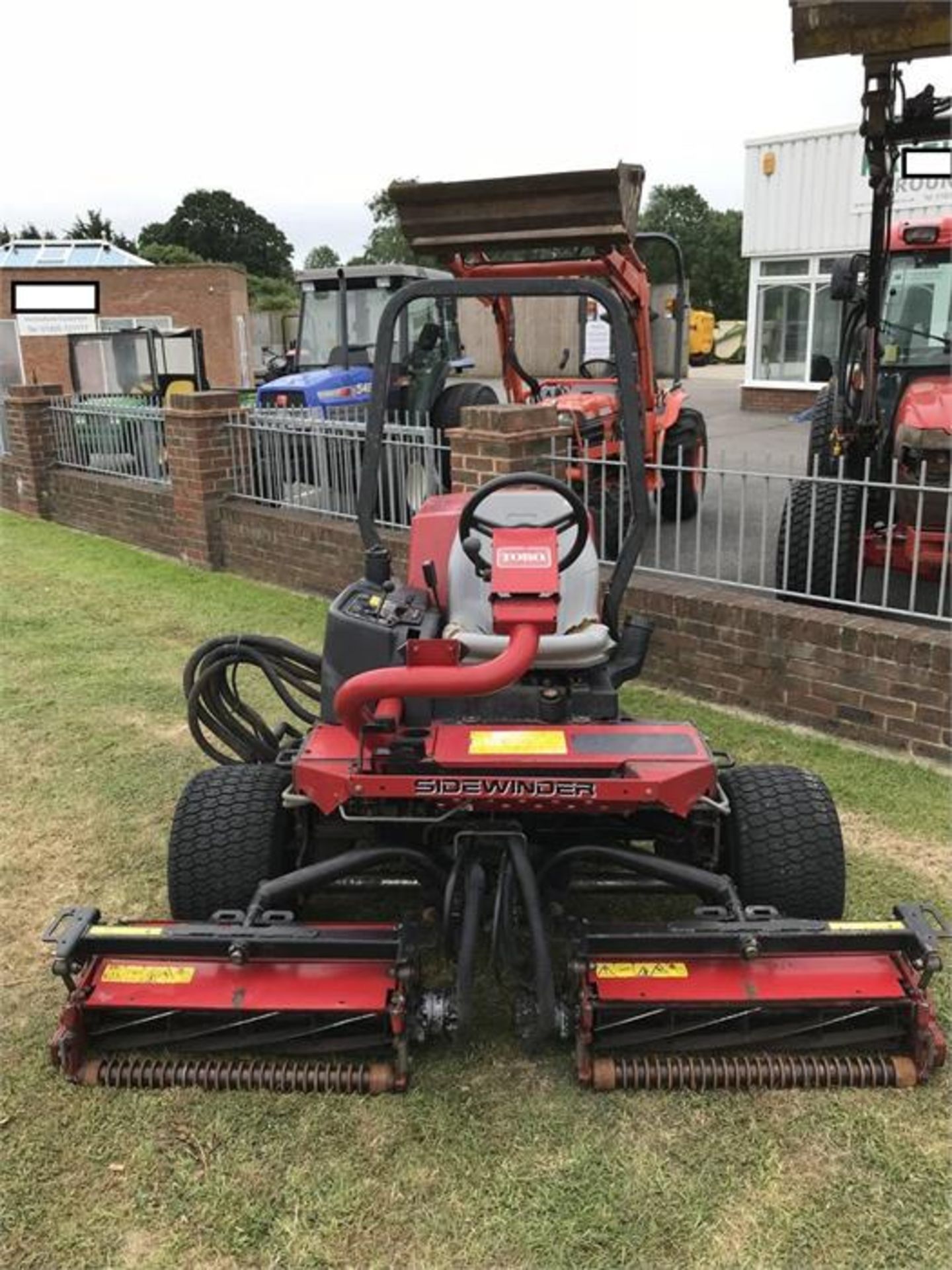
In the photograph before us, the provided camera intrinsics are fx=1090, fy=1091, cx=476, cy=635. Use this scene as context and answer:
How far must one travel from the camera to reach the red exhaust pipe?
259cm

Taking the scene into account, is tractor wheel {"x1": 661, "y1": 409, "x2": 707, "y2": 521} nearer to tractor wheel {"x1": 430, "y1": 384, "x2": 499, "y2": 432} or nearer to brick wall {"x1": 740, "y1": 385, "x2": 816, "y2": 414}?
tractor wheel {"x1": 430, "y1": 384, "x2": 499, "y2": 432}

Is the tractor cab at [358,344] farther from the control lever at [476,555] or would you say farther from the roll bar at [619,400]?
the control lever at [476,555]

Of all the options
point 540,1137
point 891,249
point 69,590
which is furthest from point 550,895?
point 69,590

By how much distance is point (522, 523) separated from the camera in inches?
122

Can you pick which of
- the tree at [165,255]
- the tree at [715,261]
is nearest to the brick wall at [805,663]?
the tree at [715,261]

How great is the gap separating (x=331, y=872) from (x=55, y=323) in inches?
953

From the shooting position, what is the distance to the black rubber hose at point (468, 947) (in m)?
2.62

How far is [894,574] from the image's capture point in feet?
19.1

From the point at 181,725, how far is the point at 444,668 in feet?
9.29

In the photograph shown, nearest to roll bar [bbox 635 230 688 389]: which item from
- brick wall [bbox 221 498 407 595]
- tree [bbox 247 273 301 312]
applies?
brick wall [bbox 221 498 407 595]

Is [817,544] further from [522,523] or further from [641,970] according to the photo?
[641,970]

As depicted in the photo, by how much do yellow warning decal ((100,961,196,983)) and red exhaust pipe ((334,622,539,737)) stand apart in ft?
2.46

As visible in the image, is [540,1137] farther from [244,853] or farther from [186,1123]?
[244,853]

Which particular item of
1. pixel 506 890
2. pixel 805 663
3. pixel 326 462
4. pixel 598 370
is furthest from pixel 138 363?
pixel 506 890
